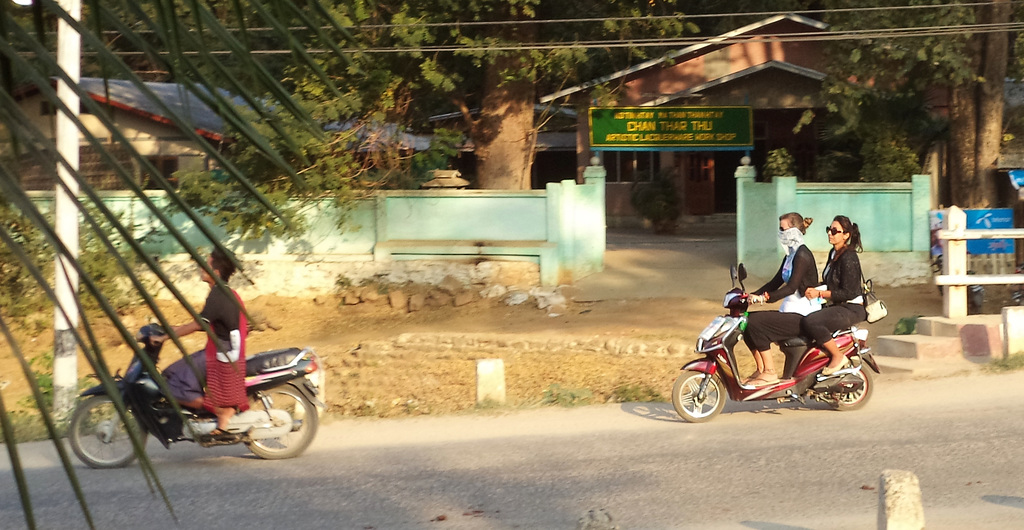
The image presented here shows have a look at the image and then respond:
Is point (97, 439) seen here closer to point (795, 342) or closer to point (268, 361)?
point (268, 361)

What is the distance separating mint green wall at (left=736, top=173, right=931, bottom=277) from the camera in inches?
682

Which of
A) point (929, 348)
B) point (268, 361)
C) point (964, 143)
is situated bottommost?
point (929, 348)

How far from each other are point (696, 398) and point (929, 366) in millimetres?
3081

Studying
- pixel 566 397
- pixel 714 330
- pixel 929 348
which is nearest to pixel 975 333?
pixel 929 348

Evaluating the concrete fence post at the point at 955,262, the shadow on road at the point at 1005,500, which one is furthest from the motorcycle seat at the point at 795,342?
the concrete fence post at the point at 955,262

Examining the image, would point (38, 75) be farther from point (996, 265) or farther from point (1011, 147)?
point (1011, 147)

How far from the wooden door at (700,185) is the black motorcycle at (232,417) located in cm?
2239

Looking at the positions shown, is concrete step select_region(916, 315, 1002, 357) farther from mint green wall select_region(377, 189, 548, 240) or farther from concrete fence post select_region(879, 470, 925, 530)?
mint green wall select_region(377, 189, 548, 240)

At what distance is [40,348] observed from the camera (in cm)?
1670

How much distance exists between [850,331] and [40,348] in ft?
42.5

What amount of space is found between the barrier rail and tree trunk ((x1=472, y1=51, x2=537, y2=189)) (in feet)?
Result: 32.8

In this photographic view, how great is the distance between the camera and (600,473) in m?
7.12

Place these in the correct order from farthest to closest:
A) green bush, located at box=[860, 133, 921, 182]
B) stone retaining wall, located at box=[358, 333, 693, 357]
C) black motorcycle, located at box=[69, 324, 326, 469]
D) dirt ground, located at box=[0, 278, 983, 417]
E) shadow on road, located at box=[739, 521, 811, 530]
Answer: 1. green bush, located at box=[860, 133, 921, 182]
2. stone retaining wall, located at box=[358, 333, 693, 357]
3. dirt ground, located at box=[0, 278, 983, 417]
4. black motorcycle, located at box=[69, 324, 326, 469]
5. shadow on road, located at box=[739, 521, 811, 530]

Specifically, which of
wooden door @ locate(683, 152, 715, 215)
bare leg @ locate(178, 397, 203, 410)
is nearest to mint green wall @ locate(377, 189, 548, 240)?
bare leg @ locate(178, 397, 203, 410)
